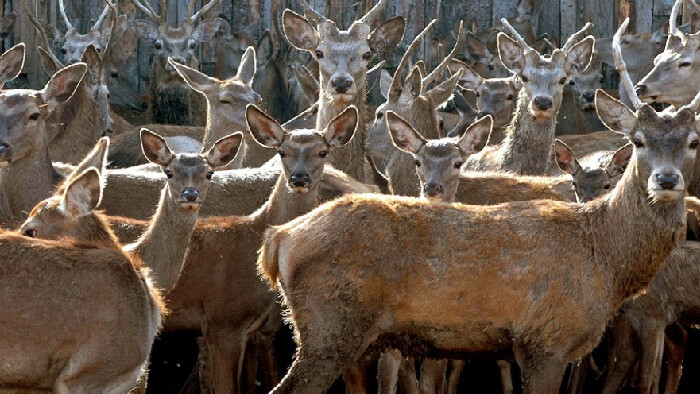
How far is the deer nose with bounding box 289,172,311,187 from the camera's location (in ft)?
30.5

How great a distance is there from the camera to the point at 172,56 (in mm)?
14953

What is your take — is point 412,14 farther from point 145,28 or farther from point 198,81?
point 198,81

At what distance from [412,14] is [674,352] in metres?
6.08

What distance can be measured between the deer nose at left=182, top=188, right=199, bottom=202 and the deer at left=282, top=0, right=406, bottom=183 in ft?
7.85

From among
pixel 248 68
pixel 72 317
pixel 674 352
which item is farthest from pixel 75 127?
pixel 72 317

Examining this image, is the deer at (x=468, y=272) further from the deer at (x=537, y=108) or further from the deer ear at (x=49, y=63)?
the deer ear at (x=49, y=63)

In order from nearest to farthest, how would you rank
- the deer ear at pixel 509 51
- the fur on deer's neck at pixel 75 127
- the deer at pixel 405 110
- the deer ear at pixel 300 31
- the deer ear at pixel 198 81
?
1. the deer ear at pixel 300 31
2. the deer at pixel 405 110
3. the deer ear at pixel 509 51
4. the fur on deer's neck at pixel 75 127
5. the deer ear at pixel 198 81

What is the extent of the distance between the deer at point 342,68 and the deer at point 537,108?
1.23m

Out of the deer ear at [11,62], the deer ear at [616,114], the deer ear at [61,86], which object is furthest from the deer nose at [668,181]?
the deer ear at [11,62]

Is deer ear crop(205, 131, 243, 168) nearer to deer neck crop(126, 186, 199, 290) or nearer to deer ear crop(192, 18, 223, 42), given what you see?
deer neck crop(126, 186, 199, 290)

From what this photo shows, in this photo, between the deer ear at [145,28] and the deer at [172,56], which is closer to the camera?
the deer at [172,56]

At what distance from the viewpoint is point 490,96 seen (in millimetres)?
13750

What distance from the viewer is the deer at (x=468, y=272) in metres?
7.75

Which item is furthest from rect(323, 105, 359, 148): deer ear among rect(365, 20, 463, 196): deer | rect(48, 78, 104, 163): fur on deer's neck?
rect(48, 78, 104, 163): fur on deer's neck
